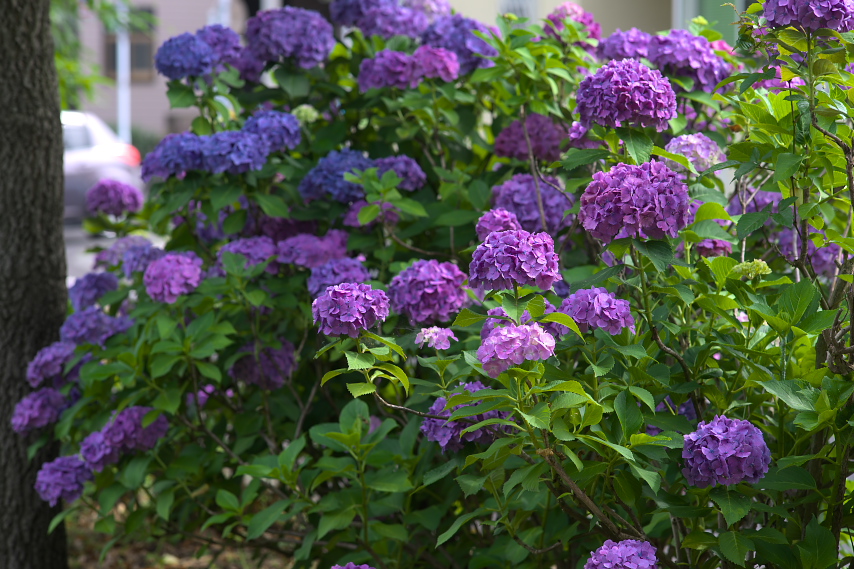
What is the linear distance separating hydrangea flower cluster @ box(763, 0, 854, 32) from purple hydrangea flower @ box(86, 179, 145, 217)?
247 cm

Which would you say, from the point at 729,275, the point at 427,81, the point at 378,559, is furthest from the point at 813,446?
the point at 427,81

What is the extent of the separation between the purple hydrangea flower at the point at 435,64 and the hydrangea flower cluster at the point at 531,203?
18.5 inches

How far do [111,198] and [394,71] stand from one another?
1272 mm

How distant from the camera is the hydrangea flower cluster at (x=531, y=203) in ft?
7.56

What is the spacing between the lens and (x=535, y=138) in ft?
8.62

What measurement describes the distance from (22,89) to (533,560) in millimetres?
2287

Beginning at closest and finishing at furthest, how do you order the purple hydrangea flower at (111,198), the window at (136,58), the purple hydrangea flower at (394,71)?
the purple hydrangea flower at (394,71), the purple hydrangea flower at (111,198), the window at (136,58)

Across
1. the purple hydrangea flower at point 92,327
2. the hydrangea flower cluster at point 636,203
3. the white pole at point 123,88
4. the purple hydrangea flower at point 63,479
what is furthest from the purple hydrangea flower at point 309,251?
the white pole at point 123,88

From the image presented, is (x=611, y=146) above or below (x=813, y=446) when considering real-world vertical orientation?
above

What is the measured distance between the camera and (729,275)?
173 centimetres

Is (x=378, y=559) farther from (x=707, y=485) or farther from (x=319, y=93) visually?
(x=319, y=93)

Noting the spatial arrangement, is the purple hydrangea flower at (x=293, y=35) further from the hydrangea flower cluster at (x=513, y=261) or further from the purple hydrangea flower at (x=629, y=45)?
the hydrangea flower cluster at (x=513, y=261)

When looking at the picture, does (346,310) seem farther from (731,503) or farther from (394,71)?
(394,71)

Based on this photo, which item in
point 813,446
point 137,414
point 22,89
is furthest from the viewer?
point 22,89
